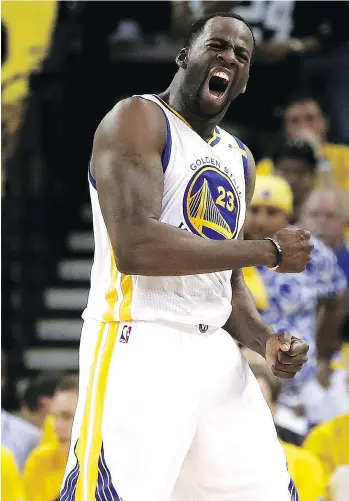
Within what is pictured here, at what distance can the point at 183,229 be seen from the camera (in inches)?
120

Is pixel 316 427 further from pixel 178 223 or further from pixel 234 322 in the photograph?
pixel 178 223

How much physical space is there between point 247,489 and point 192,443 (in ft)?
0.70

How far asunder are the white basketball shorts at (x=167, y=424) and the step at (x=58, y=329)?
15.5 feet

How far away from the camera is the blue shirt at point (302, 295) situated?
549cm

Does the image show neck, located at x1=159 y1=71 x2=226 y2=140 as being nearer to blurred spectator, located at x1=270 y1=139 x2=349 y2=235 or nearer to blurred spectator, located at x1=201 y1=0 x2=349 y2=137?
blurred spectator, located at x1=270 y1=139 x2=349 y2=235

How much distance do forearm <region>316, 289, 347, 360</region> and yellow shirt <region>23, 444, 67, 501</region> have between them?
6.10 feet

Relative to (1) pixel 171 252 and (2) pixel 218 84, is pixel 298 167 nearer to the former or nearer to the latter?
(2) pixel 218 84

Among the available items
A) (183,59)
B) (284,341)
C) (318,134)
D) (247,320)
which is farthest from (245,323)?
(318,134)

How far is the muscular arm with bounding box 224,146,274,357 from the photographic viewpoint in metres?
3.35

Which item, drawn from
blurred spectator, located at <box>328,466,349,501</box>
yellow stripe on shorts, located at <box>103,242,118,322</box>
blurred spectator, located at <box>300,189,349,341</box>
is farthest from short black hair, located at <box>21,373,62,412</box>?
yellow stripe on shorts, located at <box>103,242,118,322</box>

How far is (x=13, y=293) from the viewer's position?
759cm

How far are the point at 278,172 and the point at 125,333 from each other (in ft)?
11.8

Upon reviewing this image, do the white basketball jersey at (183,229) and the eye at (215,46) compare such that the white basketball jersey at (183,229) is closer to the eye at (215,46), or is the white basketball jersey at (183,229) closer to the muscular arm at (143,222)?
the muscular arm at (143,222)

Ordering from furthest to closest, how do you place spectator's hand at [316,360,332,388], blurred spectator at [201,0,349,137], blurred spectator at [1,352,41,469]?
blurred spectator at [201,0,349,137] → spectator's hand at [316,360,332,388] → blurred spectator at [1,352,41,469]
